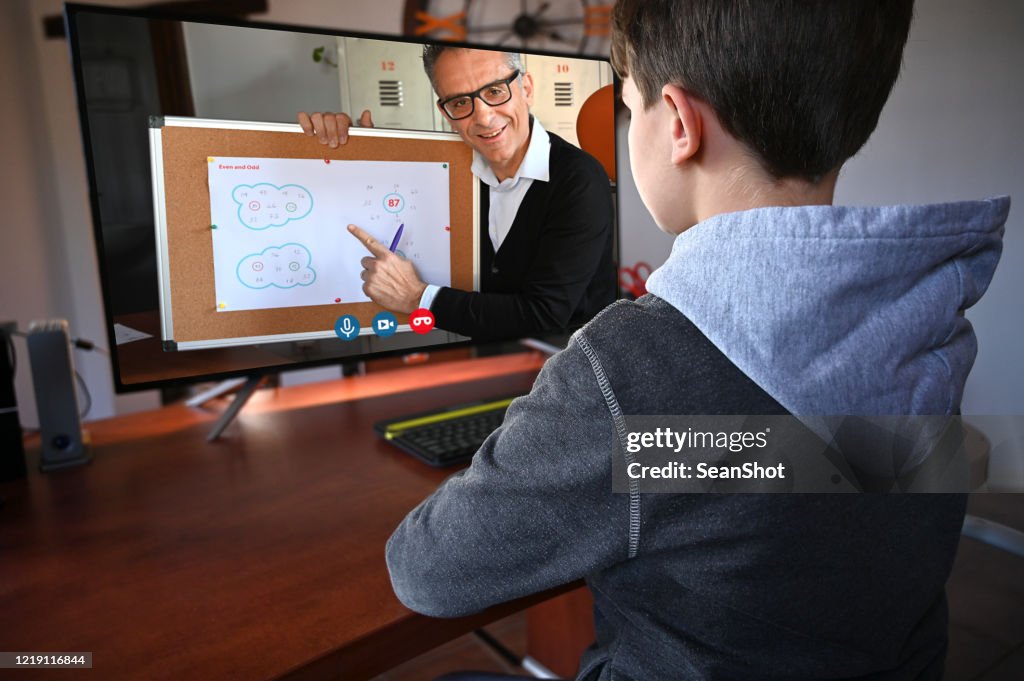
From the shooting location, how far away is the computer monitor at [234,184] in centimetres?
82

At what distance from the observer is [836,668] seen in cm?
58

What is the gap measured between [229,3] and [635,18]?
2.38 m

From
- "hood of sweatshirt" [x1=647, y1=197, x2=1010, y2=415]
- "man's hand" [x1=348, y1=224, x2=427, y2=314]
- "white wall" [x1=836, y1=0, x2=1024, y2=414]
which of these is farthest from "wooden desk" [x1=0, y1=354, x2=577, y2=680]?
"white wall" [x1=836, y1=0, x2=1024, y2=414]

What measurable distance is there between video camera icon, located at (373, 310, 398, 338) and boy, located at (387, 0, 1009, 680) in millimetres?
388

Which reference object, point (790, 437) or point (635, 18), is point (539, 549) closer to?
point (790, 437)

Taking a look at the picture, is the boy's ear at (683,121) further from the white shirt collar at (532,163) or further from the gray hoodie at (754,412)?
the white shirt collar at (532,163)

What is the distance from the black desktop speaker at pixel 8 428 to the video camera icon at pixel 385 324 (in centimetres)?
49

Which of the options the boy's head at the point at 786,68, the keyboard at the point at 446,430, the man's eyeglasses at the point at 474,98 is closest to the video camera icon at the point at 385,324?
the keyboard at the point at 446,430

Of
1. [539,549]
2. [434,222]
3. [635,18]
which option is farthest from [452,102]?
[539,549]

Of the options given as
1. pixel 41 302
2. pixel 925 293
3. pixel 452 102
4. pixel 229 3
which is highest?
pixel 229 3

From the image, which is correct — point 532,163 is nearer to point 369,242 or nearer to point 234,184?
point 369,242

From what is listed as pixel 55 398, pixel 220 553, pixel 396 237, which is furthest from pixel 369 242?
pixel 55 398

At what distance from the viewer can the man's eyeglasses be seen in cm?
96

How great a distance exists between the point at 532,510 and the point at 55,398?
2.66 feet
